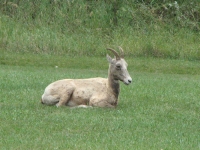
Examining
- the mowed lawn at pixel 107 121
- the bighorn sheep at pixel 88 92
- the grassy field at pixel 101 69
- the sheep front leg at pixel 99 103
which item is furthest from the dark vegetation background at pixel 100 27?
the sheep front leg at pixel 99 103

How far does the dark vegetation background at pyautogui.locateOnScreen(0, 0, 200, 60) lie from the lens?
24922mm

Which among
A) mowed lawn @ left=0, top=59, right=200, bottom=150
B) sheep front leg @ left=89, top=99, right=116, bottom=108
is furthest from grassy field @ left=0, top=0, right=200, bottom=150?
sheep front leg @ left=89, top=99, right=116, bottom=108

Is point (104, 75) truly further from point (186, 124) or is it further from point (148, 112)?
point (186, 124)

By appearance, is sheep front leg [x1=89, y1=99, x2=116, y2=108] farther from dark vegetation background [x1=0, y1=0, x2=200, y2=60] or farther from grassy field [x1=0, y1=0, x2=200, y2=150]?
dark vegetation background [x1=0, y1=0, x2=200, y2=60]

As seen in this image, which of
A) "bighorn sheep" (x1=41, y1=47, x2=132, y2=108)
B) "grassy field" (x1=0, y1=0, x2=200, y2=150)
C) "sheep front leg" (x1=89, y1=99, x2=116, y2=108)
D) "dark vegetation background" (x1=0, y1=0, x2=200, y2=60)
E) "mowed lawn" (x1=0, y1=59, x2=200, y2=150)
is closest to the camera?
"mowed lawn" (x1=0, y1=59, x2=200, y2=150)

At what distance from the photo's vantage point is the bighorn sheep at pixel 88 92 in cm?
1314

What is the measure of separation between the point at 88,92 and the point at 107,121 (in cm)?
197

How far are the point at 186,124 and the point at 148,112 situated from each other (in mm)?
1331

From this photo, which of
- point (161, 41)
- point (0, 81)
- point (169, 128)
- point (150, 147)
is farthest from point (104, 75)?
point (150, 147)

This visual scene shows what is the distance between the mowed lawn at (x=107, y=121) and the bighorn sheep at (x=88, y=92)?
0.90ft

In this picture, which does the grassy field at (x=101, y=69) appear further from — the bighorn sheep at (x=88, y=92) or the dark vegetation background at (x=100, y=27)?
the bighorn sheep at (x=88, y=92)

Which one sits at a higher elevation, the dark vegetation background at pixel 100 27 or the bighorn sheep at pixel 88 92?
the bighorn sheep at pixel 88 92

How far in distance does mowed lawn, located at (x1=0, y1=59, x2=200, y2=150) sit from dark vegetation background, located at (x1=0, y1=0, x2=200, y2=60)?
7.68m

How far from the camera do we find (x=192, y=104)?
14000 millimetres
